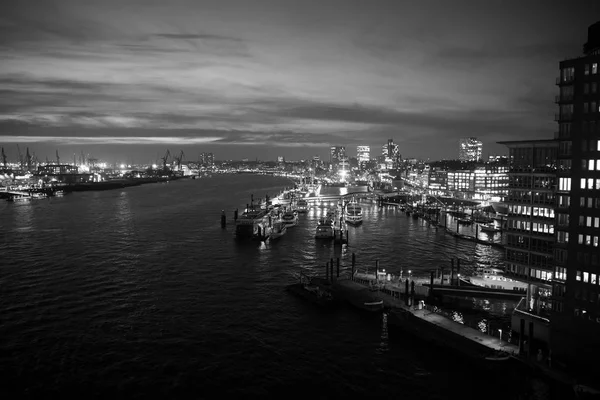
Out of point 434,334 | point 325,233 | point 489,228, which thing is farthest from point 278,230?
point 434,334

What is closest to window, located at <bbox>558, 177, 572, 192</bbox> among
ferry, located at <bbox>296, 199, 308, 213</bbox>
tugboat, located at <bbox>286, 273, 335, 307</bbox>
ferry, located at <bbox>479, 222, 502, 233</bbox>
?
tugboat, located at <bbox>286, 273, 335, 307</bbox>

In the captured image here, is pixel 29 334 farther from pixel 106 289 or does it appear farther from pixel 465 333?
pixel 465 333

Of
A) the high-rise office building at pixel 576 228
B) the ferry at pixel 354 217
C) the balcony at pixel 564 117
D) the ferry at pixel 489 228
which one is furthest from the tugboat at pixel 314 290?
the ferry at pixel 489 228

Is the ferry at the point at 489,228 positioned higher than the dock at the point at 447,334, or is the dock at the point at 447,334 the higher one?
the dock at the point at 447,334

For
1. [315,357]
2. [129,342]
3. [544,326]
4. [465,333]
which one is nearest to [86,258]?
[129,342]

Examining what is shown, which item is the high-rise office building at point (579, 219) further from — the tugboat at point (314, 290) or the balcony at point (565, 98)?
the tugboat at point (314, 290)

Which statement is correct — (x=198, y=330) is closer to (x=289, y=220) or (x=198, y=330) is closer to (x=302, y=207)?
(x=289, y=220)
